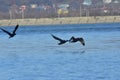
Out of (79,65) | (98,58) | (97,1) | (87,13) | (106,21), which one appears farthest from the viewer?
(97,1)

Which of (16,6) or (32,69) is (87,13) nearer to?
(16,6)

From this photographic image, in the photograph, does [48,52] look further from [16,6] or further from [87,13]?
[16,6]

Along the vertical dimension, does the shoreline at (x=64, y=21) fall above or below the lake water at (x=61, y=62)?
below

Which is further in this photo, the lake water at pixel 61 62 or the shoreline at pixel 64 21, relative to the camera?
the shoreline at pixel 64 21

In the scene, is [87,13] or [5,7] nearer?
[87,13]

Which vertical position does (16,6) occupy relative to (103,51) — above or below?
below

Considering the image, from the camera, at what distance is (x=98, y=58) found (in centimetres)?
4150

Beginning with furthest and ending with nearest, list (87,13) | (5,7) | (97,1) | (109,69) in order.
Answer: (97,1)
(5,7)
(87,13)
(109,69)

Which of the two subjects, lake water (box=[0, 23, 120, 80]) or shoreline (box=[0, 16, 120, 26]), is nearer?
lake water (box=[0, 23, 120, 80])

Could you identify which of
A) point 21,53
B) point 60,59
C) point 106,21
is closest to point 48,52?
point 21,53

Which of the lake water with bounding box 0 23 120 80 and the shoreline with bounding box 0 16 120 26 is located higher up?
the lake water with bounding box 0 23 120 80

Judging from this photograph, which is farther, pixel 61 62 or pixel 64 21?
pixel 64 21

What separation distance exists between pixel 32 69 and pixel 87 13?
370 feet

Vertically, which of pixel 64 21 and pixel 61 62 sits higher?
pixel 61 62
